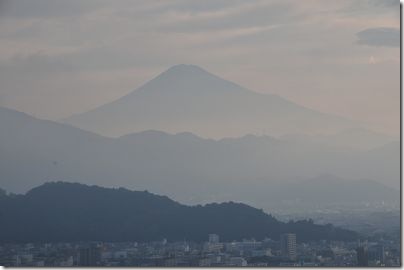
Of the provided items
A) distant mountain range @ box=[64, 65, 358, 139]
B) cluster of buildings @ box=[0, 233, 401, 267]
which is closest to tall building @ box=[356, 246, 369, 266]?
cluster of buildings @ box=[0, 233, 401, 267]

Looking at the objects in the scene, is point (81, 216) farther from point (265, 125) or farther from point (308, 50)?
point (308, 50)

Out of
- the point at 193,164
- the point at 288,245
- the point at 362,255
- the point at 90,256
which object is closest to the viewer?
the point at 362,255

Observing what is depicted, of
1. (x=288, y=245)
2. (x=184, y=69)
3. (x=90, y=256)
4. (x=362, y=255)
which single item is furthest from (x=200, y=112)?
(x=362, y=255)

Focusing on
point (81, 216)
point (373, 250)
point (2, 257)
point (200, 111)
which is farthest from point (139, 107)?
point (373, 250)

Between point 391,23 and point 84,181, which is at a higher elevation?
point 391,23

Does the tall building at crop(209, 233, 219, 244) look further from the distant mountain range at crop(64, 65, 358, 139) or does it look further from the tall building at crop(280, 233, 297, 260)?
the distant mountain range at crop(64, 65, 358, 139)

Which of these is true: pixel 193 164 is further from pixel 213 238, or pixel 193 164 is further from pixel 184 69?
pixel 184 69
